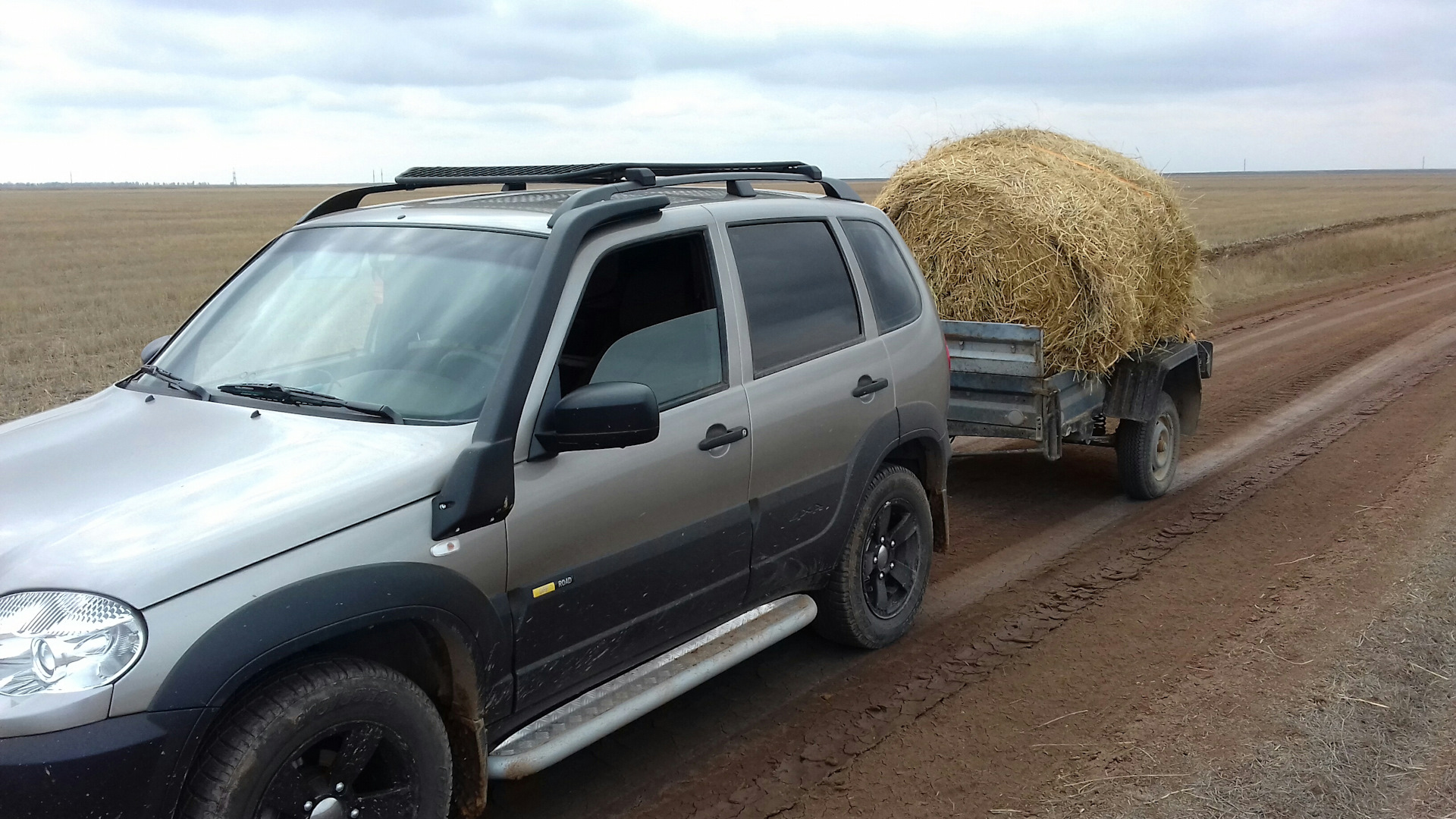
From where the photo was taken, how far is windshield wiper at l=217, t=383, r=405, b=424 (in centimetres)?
325

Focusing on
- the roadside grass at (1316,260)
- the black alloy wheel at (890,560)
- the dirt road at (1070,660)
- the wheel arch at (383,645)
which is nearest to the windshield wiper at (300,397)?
the wheel arch at (383,645)

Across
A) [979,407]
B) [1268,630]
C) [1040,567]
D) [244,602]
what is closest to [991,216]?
[979,407]

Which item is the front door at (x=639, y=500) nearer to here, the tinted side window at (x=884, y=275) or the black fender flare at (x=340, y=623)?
the black fender flare at (x=340, y=623)

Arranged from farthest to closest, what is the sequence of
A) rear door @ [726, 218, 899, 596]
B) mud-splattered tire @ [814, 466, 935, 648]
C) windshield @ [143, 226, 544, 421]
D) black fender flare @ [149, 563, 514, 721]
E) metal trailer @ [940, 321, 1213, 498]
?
metal trailer @ [940, 321, 1213, 498], mud-splattered tire @ [814, 466, 935, 648], rear door @ [726, 218, 899, 596], windshield @ [143, 226, 544, 421], black fender flare @ [149, 563, 514, 721]

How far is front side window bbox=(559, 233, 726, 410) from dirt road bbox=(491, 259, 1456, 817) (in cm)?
136

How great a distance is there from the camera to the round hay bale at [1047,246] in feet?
22.2

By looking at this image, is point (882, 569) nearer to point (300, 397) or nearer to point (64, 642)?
point (300, 397)

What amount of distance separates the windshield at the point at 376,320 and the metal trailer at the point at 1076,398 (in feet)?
11.8

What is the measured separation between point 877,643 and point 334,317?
105 inches

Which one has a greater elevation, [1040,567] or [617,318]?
[617,318]

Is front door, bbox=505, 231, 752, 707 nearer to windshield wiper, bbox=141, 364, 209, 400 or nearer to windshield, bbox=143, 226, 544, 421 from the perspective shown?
windshield, bbox=143, 226, 544, 421

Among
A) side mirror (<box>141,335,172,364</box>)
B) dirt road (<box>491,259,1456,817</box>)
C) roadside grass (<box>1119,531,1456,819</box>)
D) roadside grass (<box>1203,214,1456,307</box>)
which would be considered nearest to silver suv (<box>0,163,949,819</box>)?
side mirror (<box>141,335,172,364</box>)

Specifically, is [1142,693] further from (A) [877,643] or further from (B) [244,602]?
(B) [244,602]

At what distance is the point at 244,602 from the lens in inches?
101
